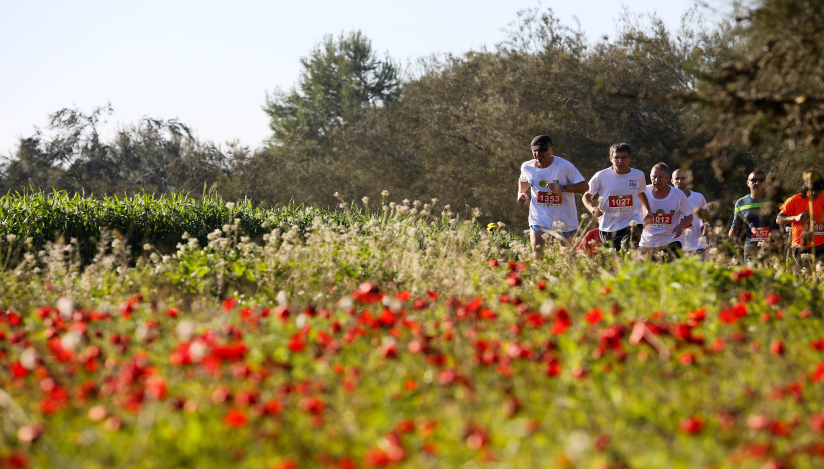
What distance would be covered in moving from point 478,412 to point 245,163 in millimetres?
24750

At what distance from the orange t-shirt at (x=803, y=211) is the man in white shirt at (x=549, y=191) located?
7.74 feet

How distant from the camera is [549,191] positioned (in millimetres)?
8180

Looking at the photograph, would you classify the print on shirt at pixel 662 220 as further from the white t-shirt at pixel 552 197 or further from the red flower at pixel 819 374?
the red flower at pixel 819 374

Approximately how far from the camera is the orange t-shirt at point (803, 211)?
7.87 metres

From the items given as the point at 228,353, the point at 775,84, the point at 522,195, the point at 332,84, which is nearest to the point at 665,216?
→ the point at 522,195

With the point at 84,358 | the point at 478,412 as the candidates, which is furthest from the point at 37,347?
the point at 478,412

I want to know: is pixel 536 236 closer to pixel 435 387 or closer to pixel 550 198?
pixel 550 198

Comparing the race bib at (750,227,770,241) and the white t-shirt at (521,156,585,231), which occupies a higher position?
the white t-shirt at (521,156,585,231)

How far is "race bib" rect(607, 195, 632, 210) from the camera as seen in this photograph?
26.6 ft

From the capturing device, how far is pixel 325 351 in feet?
10.6

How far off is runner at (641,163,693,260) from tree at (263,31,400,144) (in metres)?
36.1

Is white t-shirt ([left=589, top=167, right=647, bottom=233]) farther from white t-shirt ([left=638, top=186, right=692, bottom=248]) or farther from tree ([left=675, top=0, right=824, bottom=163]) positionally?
tree ([left=675, top=0, right=824, bottom=163])

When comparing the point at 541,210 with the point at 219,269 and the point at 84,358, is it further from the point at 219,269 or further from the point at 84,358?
the point at 84,358

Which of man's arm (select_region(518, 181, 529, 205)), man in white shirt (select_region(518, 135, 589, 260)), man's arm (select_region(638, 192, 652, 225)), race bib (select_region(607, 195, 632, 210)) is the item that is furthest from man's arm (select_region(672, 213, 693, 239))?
man's arm (select_region(518, 181, 529, 205))
